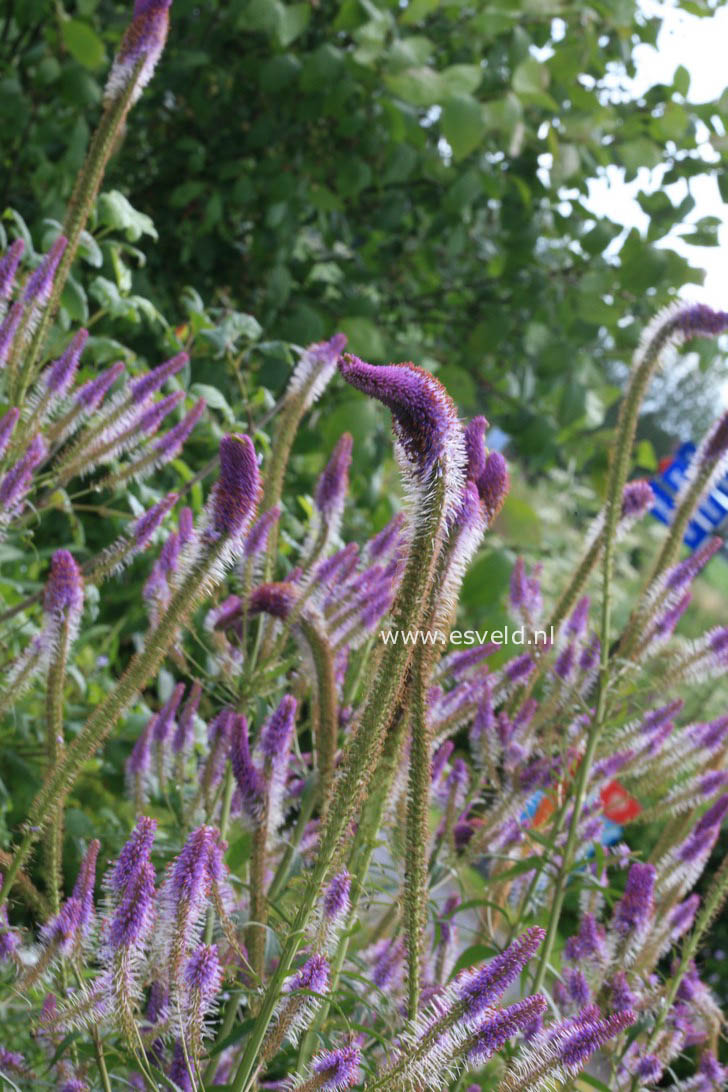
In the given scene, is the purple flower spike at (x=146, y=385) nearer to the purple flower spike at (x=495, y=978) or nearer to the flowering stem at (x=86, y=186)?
the flowering stem at (x=86, y=186)

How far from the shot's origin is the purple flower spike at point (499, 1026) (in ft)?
2.73

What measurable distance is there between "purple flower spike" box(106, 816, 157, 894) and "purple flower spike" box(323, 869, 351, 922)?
0.20 meters

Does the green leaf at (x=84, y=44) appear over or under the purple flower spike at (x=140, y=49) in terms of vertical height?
over

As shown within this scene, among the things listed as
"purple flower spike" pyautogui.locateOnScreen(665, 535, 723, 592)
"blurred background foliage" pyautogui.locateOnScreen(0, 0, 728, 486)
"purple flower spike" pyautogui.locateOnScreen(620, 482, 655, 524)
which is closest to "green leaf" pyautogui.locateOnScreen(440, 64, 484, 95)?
"blurred background foliage" pyautogui.locateOnScreen(0, 0, 728, 486)

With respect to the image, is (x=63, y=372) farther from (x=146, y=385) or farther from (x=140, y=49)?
(x=140, y=49)

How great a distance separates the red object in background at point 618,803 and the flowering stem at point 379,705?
886 millimetres

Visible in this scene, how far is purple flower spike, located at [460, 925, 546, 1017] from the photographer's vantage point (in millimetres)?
831

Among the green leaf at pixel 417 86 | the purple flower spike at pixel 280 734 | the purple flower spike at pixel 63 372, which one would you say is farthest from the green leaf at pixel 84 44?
the purple flower spike at pixel 280 734

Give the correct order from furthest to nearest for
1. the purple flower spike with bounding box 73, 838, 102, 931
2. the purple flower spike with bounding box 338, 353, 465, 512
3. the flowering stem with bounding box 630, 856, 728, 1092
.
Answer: the flowering stem with bounding box 630, 856, 728, 1092
the purple flower spike with bounding box 73, 838, 102, 931
the purple flower spike with bounding box 338, 353, 465, 512

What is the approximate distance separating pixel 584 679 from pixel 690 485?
34 centimetres

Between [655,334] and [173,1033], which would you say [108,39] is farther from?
[173,1033]

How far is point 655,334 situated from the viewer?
1.43 m

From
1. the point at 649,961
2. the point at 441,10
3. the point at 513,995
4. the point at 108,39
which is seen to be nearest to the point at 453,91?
the point at 441,10

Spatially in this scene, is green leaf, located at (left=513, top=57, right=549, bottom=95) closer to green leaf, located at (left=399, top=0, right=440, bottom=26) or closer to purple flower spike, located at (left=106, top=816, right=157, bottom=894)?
green leaf, located at (left=399, top=0, right=440, bottom=26)
